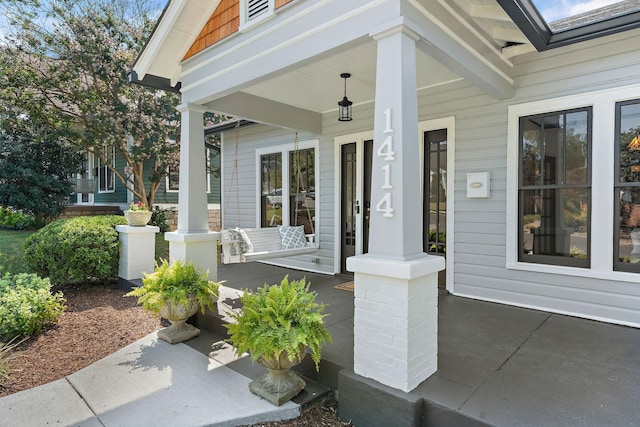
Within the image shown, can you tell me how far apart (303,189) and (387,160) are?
13.6 feet

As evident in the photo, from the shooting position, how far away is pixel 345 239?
5.79 metres

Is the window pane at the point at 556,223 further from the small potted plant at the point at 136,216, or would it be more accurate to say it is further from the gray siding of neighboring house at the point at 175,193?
the gray siding of neighboring house at the point at 175,193

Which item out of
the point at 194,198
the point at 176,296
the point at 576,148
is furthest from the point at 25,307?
the point at 576,148

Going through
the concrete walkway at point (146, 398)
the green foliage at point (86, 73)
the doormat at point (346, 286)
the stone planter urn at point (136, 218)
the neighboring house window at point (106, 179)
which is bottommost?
the concrete walkway at point (146, 398)

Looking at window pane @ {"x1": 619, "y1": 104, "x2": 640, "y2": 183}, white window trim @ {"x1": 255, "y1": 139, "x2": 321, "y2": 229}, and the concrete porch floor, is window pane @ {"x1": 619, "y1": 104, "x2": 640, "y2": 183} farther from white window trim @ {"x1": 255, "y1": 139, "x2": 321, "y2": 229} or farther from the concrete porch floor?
white window trim @ {"x1": 255, "y1": 139, "x2": 321, "y2": 229}

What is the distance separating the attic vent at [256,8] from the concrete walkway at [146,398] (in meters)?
3.22

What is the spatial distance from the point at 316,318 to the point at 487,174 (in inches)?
113

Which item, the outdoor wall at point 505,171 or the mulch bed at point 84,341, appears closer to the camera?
the mulch bed at point 84,341

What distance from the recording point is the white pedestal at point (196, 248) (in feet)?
13.9

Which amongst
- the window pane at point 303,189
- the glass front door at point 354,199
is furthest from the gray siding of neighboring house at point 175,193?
the glass front door at point 354,199

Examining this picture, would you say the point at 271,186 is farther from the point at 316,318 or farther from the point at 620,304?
the point at 620,304

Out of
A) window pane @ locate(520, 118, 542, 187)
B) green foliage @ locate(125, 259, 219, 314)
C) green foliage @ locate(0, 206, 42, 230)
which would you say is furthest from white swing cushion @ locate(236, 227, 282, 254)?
green foliage @ locate(0, 206, 42, 230)

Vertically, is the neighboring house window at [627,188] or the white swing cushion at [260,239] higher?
the neighboring house window at [627,188]

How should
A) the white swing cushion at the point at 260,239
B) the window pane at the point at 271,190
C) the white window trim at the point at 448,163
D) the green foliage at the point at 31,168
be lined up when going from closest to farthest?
1. the white window trim at the point at 448,163
2. the white swing cushion at the point at 260,239
3. the window pane at the point at 271,190
4. the green foliage at the point at 31,168
